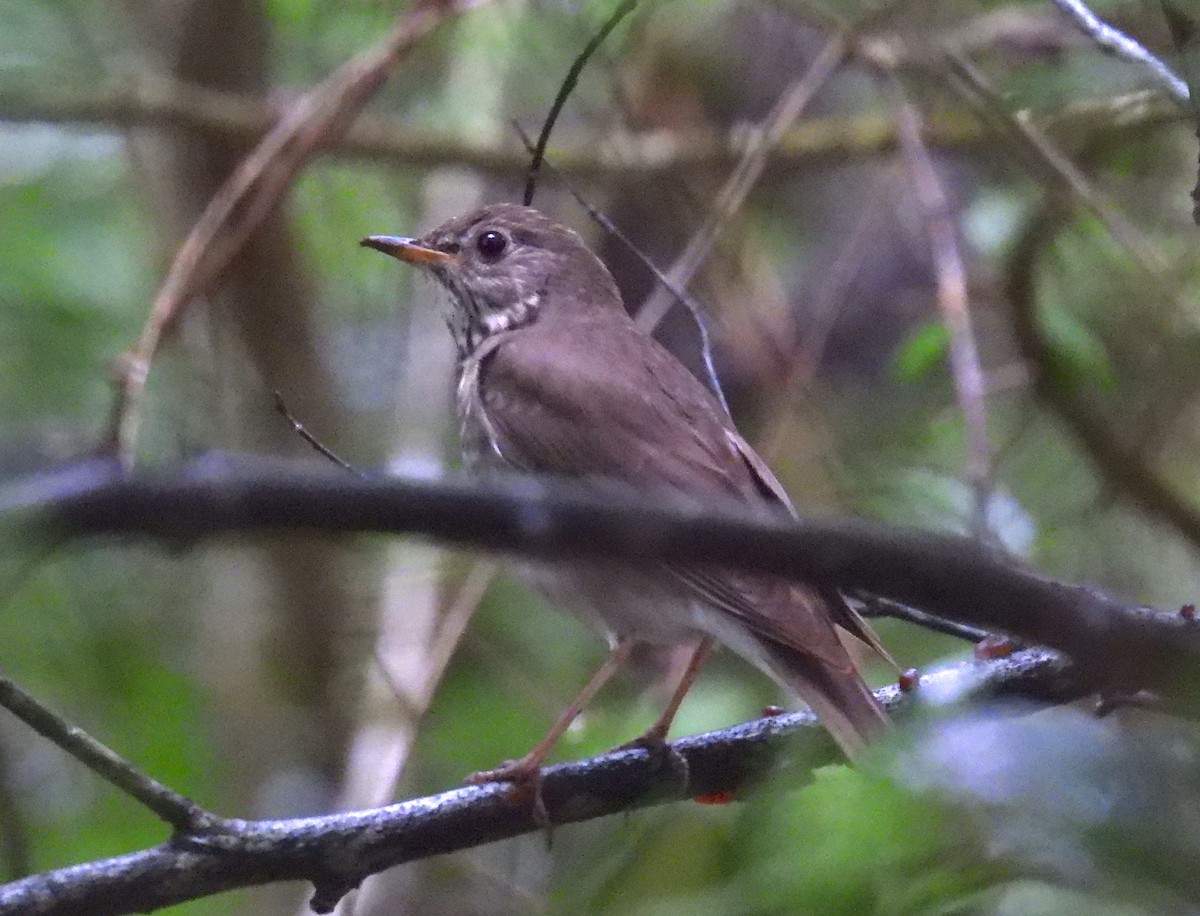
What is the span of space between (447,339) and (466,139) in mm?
888

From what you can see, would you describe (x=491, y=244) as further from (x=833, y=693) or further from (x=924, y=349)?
(x=833, y=693)

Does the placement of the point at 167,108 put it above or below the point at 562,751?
above

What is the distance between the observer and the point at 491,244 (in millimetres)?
4840

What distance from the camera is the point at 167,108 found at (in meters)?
5.32

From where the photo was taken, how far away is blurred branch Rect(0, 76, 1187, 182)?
5277mm

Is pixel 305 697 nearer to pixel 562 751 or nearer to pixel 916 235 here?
pixel 562 751

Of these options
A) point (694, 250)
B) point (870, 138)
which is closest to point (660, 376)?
point (694, 250)

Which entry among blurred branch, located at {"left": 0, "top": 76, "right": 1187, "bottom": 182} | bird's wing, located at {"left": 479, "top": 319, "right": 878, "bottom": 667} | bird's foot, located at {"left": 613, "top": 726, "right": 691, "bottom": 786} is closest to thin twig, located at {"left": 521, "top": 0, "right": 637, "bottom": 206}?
bird's wing, located at {"left": 479, "top": 319, "right": 878, "bottom": 667}

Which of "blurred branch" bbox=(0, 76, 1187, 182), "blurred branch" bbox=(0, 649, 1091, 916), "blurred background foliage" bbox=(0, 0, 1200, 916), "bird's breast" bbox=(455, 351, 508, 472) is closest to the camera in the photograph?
"blurred branch" bbox=(0, 649, 1091, 916)

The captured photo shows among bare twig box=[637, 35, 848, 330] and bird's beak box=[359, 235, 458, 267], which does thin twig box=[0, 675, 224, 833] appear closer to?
bare twig box=[637, 35, 848, 330]

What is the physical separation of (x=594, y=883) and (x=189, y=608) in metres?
4.58

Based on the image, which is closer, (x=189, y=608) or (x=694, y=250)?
(x=694, y=250)

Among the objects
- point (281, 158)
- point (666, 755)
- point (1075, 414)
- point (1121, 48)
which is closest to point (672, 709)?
point (666, 755)

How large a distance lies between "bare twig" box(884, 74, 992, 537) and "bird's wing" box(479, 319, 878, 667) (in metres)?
0.45
